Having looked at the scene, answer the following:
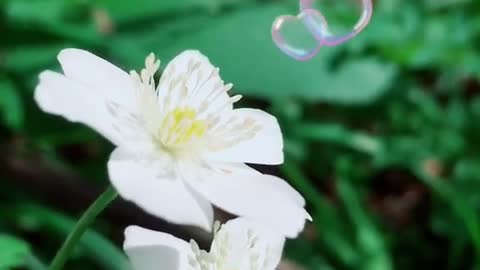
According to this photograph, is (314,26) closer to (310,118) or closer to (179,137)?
(179,137)

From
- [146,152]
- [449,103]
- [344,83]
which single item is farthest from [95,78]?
[449,103]

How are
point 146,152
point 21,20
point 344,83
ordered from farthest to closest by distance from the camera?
1. point 344,83
2. point 21,20
3. point 146,152

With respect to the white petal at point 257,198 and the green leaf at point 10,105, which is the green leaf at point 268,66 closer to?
the green leaf at point 10,105

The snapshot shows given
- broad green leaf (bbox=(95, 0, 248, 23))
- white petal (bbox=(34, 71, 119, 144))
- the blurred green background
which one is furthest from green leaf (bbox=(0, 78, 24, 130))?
white petal (bbox=(34, 71, 119, 144))

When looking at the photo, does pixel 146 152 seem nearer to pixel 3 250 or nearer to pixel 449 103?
pixel 3 250

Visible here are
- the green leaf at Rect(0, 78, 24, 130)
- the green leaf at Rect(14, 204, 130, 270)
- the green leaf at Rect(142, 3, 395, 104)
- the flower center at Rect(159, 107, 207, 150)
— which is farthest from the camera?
the green leaf at Rect(142, 3, 395, 104)

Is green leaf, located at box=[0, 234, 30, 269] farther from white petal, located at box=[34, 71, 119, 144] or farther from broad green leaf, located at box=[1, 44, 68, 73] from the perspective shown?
broad green leaf, located at box=[1, 44, 68, 73]

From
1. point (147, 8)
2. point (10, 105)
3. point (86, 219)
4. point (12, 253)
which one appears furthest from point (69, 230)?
point (86, 219)
